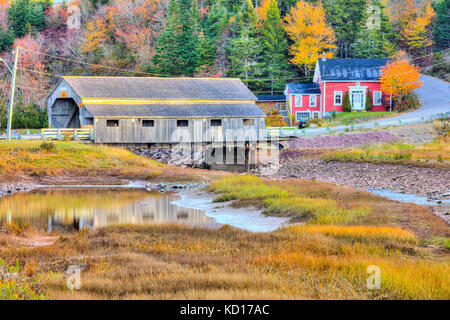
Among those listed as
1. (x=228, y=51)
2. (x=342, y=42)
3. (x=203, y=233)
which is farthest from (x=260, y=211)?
(x=342, y=42)

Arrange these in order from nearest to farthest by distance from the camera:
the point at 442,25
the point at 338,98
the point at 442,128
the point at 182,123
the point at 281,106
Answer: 1. the point at 442,128
2. the point at 182,123
3. the point at 338,98
4. the point at 281,106
5. the point at 442,25

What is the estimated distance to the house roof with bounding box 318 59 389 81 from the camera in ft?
212

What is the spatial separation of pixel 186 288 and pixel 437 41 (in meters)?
92.8

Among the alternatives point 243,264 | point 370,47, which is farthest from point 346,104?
point 243,264

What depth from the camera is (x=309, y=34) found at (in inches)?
3019

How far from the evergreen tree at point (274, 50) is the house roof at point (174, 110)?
940 inches

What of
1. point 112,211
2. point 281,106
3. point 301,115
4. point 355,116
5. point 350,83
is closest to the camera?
point 112,211

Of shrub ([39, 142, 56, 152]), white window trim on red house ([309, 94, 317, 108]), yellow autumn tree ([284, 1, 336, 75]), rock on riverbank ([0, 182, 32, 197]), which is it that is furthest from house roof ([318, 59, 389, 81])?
rock on riverbank ([0, 182, 32, 197])

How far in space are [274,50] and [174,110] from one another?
113 feet

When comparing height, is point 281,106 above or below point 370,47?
below

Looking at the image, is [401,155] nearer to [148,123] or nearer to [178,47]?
[148,123]

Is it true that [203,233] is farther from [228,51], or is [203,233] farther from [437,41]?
[437,41]

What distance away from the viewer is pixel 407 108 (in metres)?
62.2

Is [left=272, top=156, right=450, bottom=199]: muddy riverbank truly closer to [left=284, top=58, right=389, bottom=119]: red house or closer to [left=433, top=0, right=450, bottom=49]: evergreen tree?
[left=284, top=58, right=389, bottom=119]: red house
